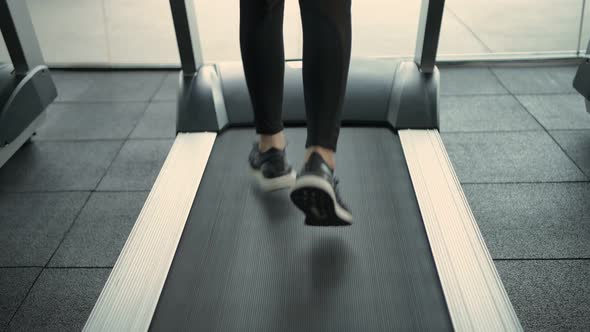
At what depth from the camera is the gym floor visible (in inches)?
55.2

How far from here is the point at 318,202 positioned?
3.84 ft

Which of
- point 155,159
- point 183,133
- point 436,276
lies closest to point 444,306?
point 436,276

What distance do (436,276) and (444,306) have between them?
0.09 m

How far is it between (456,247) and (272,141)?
551 millimetres

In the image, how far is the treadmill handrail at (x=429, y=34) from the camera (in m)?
1.87

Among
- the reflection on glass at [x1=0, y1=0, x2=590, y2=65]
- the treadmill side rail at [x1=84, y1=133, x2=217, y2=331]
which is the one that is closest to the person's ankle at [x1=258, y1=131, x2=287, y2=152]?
the treadmill side rail at [x1=84, y1=133, x2=217, y2=331]

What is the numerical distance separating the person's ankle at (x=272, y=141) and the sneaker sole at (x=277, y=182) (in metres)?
0.09

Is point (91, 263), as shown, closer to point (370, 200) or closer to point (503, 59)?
point (370, 200)

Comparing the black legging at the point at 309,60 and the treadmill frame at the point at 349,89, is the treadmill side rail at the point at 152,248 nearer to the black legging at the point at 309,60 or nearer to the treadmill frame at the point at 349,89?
the treadmill frame at the point at 349,89

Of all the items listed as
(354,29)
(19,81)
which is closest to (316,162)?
(19,81)

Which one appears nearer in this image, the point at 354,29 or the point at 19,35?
the point at 19,35

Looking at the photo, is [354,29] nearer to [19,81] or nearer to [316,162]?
[19,81]

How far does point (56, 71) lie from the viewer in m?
2.91

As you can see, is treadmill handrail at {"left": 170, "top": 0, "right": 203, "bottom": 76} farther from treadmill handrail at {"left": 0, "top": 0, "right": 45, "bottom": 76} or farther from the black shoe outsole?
the black shoe outsole
